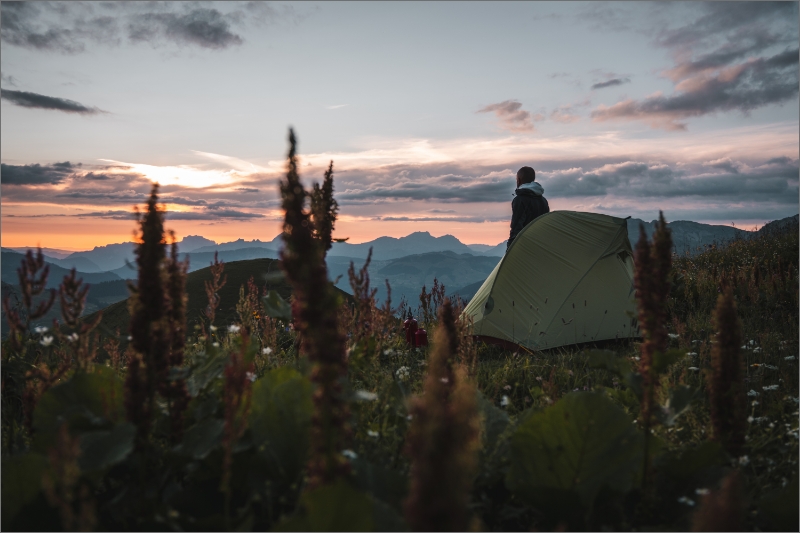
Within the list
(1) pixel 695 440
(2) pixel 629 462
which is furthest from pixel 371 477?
(1) pixel 695 440

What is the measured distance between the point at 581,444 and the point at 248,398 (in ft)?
5.05

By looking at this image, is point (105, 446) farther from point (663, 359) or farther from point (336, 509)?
point (663, 359)

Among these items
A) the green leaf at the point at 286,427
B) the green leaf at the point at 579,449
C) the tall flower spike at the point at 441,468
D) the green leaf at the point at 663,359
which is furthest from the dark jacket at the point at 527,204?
the tall flower spike at the point at 441,468

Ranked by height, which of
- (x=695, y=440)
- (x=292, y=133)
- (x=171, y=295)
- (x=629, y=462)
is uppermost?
(x=292, y=133)

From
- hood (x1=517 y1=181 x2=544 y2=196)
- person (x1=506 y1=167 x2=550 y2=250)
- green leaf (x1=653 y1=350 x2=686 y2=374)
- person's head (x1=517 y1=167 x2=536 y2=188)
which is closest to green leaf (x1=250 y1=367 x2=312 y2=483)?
green leaf (x1=653 y1=350 x2=686 y2=374)

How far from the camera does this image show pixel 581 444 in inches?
93.9

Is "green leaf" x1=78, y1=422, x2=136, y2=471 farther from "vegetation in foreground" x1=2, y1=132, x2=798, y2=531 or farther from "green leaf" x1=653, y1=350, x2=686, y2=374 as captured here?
"green leaf" x1=653, y1=350, x2=686, y2=374

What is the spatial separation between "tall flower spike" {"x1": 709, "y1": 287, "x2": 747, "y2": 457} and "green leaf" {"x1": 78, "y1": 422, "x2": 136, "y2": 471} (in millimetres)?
2886

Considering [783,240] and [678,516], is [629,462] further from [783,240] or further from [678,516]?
[783,240]

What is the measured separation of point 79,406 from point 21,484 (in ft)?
2.19

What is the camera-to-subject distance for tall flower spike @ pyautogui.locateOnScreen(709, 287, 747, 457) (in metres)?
2.70

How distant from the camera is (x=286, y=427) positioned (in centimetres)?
238

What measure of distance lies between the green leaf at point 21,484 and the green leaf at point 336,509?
110 centimetres

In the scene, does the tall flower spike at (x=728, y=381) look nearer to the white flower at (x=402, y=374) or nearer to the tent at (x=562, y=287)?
the white flower at (x=402, y=374)
